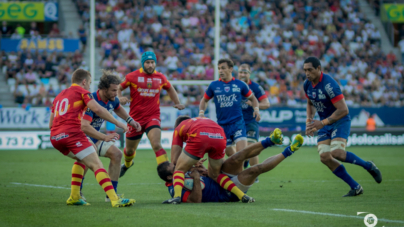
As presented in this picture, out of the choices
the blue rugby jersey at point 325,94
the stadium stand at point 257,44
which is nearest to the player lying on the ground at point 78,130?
the blue rugby jersey at point 325,94

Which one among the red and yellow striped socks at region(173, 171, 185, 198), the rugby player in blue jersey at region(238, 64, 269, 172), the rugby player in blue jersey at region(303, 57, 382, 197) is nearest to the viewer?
the red and yellow striped socks at region(173, 171, 185, 198)

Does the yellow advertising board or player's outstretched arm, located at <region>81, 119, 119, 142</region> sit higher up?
the yellow advertising board

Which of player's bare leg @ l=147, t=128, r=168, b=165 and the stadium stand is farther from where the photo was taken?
the stadium stand

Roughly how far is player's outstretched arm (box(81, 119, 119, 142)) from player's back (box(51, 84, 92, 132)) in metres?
0.22

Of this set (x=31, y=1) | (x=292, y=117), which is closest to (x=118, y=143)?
(x=292, y=117)

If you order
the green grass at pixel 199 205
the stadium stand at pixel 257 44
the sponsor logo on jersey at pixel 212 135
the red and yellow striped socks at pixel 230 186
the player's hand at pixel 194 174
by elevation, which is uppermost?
the stadium stand at pixel 257 44

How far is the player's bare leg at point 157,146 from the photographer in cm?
958

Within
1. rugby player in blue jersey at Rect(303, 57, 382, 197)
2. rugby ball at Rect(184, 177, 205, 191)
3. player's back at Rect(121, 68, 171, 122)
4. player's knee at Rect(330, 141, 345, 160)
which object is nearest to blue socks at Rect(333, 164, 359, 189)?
rugby player in blue jersey at Rect(303, 57, 382, 197)

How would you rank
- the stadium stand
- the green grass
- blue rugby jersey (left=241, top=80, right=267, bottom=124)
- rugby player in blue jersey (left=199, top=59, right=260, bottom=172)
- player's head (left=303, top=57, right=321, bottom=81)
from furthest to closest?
1. the stadium stand
2. blue rugby jersey (left=241, top=80, right=267, bottom=124)
3. rugby player in blue jersey (left=199, top=59, right=260, bottom=172)
4. player's head (left=303, top=57, right=321, bottom=81)
5. the green grass

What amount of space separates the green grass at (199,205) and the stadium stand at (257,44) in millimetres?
12346

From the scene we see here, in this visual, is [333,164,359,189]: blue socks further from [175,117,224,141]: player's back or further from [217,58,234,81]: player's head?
[217,58,234,81]: player's head

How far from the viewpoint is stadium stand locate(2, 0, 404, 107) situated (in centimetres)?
2622

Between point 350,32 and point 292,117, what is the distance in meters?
10.9

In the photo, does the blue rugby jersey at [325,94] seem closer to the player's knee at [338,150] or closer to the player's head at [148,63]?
the player's knee at [338,150]
